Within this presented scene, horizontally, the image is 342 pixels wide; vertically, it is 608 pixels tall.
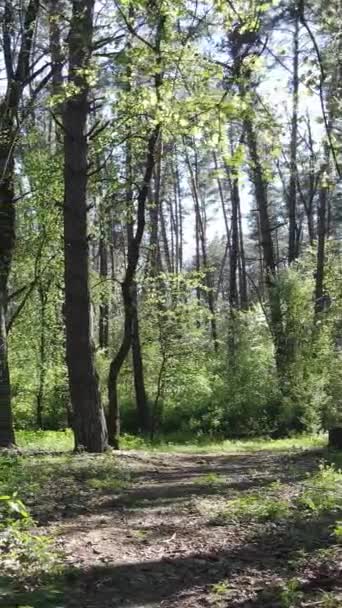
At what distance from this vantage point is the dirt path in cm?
387

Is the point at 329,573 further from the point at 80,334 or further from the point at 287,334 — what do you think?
the point at 287,334

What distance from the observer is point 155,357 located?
1995 cm

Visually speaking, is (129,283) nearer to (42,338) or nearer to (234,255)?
(42,338)

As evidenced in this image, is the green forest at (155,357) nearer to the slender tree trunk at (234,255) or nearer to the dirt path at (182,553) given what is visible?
the dirt path at (182,553)

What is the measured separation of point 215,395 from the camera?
2036cm

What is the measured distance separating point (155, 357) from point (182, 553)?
15238 mm

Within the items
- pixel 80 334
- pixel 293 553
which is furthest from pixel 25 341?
pixel 293 553

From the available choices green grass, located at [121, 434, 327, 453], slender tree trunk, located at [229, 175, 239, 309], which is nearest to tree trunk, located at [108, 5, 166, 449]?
green grass, located at [121, 434, 327, 453]

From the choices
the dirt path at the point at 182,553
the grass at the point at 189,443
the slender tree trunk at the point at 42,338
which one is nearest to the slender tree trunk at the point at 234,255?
the slender tree trunk at the point at 42,338

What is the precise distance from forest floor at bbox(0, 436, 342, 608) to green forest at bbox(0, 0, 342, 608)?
0.07ft

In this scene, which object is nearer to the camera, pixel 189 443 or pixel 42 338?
pixel 189 443

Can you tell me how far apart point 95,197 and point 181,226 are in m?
28.6

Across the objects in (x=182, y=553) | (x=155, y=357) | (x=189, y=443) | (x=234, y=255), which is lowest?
(x=189, y=443)

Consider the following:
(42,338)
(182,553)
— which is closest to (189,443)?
(42,338)
